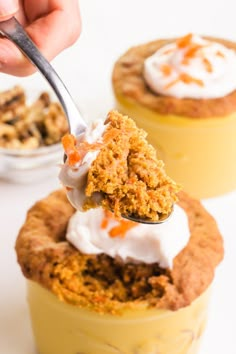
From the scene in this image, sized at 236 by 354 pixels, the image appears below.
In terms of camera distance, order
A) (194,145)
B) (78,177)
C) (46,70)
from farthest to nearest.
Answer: (194,145) → (46,70) → (78,177)

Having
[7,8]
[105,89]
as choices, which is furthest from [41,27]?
[105,89]

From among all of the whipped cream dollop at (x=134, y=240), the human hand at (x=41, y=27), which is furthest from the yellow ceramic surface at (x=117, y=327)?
Result: the human hand at (x=41, y=27)

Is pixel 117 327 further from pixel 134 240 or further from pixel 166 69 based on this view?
pixel 166 69

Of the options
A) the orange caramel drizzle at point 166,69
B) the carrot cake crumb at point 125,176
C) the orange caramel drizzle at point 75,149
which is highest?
the orange caramel drizzle at point 75,149

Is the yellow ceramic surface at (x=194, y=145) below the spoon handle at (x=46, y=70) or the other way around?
below

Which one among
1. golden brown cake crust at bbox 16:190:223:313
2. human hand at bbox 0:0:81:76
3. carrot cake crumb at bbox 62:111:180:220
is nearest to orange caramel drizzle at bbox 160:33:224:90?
human hand at bbox 0:0:81:76

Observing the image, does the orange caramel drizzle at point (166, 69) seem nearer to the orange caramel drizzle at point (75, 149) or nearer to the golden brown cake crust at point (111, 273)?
the golden brown cake crust at point (111, 273)
